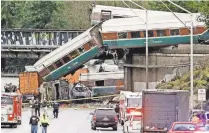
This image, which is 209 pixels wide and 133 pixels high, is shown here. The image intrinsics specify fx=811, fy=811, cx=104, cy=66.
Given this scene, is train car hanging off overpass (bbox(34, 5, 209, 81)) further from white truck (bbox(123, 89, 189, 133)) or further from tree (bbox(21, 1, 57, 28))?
tree (bbox(21, 1, 57, 28))

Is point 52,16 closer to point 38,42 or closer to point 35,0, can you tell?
point 35,0

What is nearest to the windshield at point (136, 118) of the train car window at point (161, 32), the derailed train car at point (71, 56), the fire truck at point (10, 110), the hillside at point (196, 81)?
the fire truck at point (10, 110)

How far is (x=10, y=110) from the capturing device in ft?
155

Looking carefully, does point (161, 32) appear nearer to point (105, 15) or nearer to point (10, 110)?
point (105, 15)

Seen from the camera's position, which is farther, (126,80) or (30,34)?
(30,34)

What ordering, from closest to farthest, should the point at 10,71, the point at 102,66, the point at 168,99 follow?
the point at 168,99, the point at 102,66, the point at 10,71

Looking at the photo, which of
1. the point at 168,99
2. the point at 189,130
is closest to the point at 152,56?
the point at 168,99

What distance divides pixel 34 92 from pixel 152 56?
37.4 feet

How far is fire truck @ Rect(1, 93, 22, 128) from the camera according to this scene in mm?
46941

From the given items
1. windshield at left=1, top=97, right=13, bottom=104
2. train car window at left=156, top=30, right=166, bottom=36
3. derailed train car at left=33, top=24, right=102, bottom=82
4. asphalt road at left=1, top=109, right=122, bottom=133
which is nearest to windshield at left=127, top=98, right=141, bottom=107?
asphalt road at left=1, top=109, right=122, bottom=133

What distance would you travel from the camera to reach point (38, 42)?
94000 millimetres

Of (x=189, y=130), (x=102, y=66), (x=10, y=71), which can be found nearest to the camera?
(x=189, y=130)

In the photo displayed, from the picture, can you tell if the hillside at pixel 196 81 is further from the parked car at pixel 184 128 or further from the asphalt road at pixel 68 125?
the parked car at pixel 184 128

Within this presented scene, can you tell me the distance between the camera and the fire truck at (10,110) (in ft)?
154
